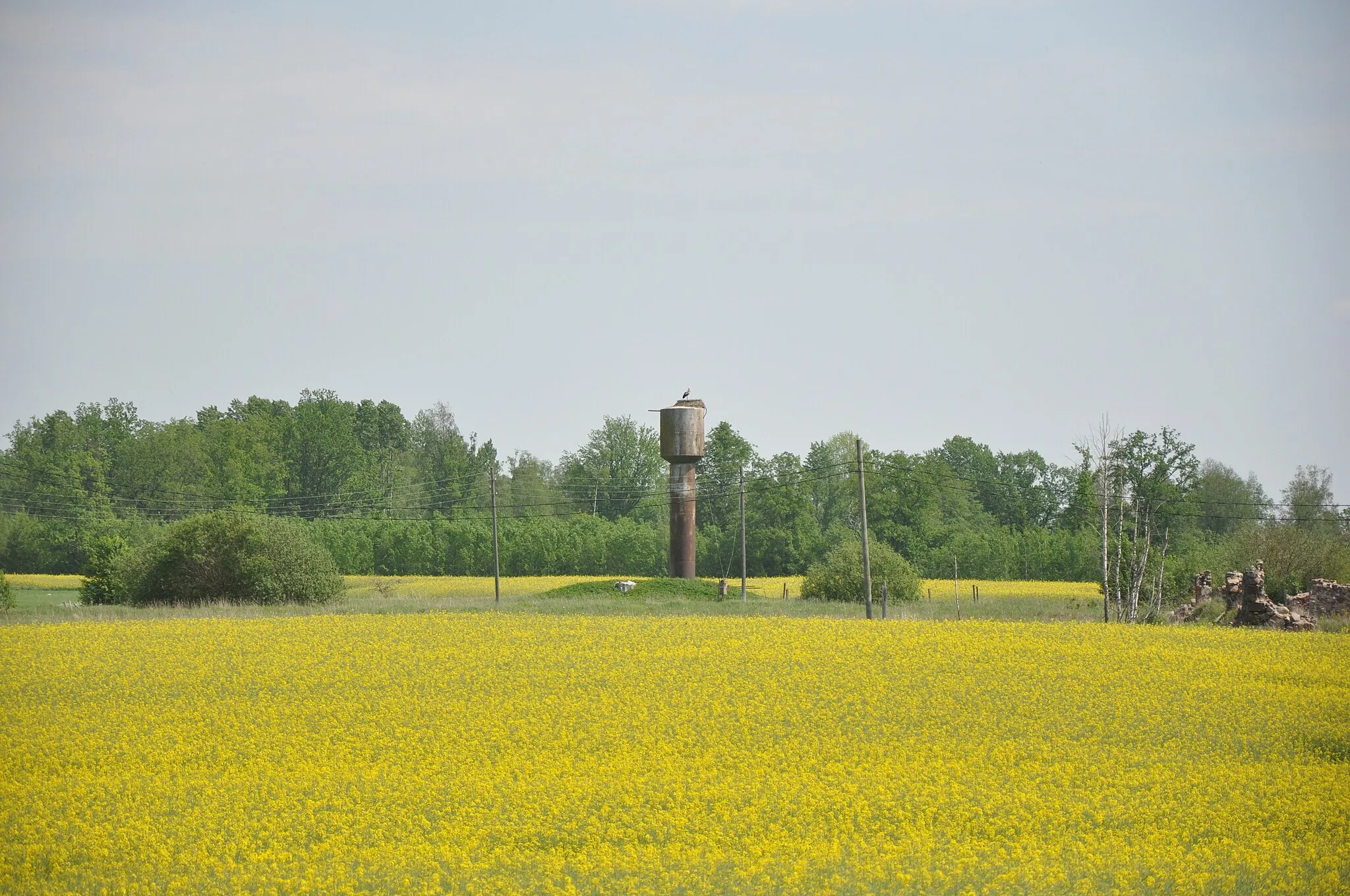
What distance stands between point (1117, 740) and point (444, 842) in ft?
35.0

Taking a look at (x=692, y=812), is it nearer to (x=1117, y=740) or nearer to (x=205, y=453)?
(x=1117, y=740)

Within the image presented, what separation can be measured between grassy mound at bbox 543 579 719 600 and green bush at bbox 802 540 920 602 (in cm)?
545

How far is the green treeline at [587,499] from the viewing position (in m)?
79.1

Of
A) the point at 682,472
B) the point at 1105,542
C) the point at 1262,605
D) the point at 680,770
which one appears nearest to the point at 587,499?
the point at 682,472

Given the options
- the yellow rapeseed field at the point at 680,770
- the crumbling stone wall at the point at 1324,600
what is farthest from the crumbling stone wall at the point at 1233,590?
the yellow rapeseed field at the point at 680,770

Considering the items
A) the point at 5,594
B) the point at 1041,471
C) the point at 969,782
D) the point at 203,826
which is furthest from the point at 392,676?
the point at 1041,471

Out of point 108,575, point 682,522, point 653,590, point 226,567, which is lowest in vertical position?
point 653,590

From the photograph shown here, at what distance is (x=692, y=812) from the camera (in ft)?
47.2

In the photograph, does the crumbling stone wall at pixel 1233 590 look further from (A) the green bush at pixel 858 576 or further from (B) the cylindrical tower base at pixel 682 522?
(B) the cylindrical tower base at pixel 682 522

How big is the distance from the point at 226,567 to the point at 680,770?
116 ft

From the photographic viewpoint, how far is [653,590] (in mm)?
55969

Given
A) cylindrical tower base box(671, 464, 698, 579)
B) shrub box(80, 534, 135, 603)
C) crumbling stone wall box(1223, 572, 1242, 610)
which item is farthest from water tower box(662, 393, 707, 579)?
crumbling stone wall box(1223, 572, 1242, 610)

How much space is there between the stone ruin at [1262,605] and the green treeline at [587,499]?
17.4 meters

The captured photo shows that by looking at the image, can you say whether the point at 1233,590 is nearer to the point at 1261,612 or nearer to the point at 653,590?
the point at 1261,612
